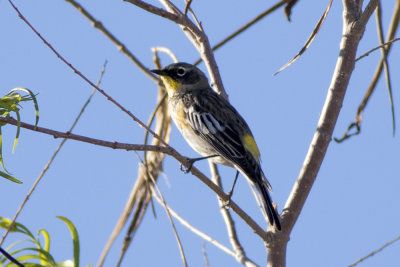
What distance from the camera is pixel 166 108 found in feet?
16.8

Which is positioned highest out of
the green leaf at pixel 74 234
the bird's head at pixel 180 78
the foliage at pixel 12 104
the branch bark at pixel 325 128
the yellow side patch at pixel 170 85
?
the bird's head at pixel 180 78

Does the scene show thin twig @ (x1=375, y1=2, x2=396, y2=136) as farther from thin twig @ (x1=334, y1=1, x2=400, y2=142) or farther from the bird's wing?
the bird's wing

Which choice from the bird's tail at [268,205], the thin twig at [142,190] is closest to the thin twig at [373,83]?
the bird's tail at [268,205]

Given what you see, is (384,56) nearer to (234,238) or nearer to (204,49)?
(204,49)

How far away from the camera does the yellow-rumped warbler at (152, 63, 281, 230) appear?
4.86 meters

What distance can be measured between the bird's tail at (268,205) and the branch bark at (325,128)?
0.05 meters

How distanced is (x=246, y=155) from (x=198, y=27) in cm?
106

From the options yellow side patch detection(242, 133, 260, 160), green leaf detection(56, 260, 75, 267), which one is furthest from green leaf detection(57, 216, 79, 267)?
yellow side patch detection(242, 133, 260, 160)

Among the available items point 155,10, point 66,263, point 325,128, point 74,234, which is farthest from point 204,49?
point 66,263

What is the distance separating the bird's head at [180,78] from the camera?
5792 mm

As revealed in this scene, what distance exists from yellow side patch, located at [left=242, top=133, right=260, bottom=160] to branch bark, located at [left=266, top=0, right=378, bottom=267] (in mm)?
1332

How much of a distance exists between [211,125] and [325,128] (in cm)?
151

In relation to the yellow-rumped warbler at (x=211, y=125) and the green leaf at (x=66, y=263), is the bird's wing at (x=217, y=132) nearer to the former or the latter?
the yellow-rumped warbler at (x=211, y=125)

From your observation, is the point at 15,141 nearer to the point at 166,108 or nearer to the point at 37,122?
the point at 37,122
